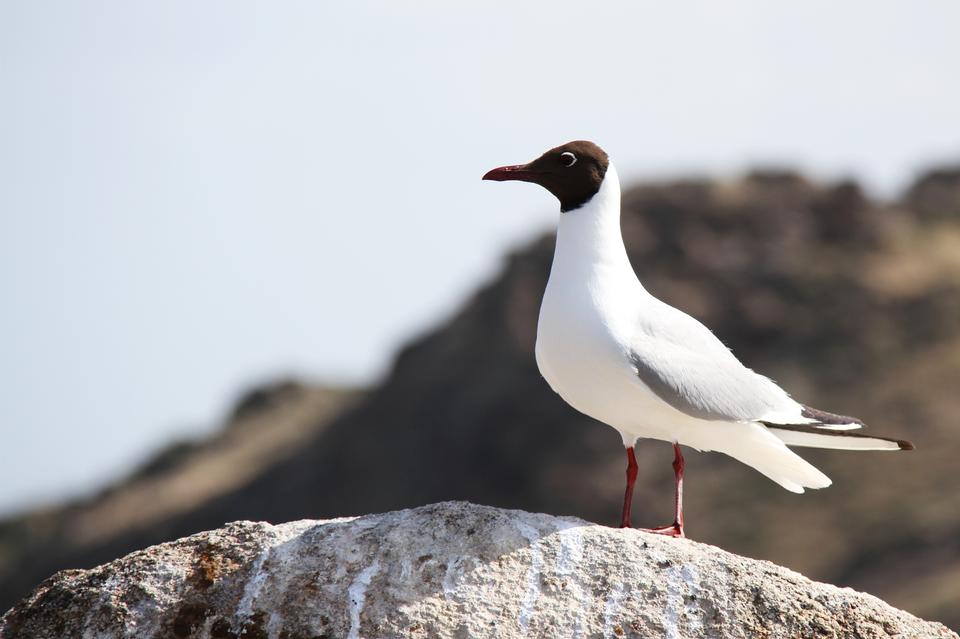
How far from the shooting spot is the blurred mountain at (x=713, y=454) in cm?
4175

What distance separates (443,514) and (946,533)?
106ft

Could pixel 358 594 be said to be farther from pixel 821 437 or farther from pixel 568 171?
pixel 821 437

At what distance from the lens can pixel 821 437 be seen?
10.4 metres

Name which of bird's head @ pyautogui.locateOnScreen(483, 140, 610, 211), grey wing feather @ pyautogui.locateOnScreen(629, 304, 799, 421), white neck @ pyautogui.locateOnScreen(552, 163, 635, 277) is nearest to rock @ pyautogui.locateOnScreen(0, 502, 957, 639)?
grey wing feather @ pyautogui.locateOnScreen(629, 304, 799, 421)

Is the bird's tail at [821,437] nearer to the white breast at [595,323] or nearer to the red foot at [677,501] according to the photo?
the red foot at [677,501]

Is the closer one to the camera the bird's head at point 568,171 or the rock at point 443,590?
the rock at point 443,590

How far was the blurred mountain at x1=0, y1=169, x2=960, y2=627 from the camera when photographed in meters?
41.8

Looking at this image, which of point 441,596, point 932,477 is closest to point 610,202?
point 441,596

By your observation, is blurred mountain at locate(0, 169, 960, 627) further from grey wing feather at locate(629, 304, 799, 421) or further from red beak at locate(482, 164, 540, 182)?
red beak at locate(482, 164, 540, 182)

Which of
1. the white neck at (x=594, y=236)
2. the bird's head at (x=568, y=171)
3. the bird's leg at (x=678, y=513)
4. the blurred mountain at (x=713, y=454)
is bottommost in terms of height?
the blurred mountain at (x=713, y=454)

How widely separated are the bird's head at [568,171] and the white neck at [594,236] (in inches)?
2.7

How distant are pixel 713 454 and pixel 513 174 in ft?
125

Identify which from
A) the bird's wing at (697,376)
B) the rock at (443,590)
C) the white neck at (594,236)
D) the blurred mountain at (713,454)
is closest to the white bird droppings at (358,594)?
the rock at (443,590)

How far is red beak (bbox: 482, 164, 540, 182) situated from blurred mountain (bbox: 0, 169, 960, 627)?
2743 cm
